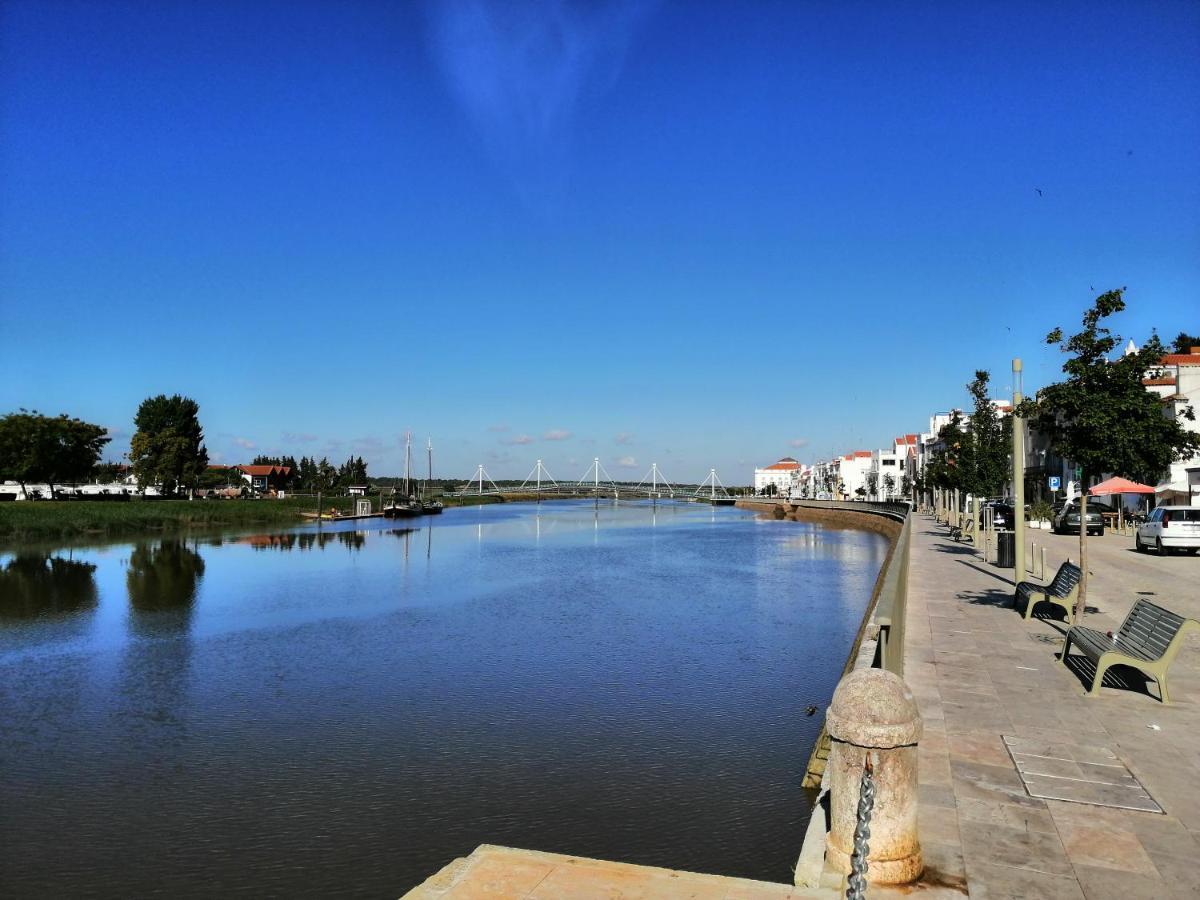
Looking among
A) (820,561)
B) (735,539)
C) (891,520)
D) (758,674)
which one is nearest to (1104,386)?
(758,674)

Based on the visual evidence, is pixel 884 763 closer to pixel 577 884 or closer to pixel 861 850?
pixel 861 850

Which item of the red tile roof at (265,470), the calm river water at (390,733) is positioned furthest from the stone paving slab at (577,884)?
the red tile roof at (265,470)

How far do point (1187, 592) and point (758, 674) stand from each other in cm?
897

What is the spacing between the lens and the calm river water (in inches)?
322

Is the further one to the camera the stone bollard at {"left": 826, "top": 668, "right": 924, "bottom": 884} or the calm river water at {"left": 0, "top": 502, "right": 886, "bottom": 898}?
the calm river water at {"left": 0, "top": 502, "right": 886, "bottom": 898}

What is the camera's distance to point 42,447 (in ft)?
226

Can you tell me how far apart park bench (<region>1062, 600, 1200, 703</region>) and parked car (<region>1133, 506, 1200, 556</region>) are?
2019 centimetres

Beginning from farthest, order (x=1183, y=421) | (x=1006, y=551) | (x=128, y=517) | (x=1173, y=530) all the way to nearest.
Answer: (x=128, y=517) → (x=1183, y=421) → (x=1173, y=530) → (x=1006, y=551)

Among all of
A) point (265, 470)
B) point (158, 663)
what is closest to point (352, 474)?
point (265, 470)

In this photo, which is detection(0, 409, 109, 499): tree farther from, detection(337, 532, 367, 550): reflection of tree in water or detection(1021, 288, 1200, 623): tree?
detection(1021, 288, 1200, 623): tree

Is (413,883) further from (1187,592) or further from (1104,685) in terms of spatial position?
(1187,592)

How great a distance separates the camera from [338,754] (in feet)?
36.2

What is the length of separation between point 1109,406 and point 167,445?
91.0 metres

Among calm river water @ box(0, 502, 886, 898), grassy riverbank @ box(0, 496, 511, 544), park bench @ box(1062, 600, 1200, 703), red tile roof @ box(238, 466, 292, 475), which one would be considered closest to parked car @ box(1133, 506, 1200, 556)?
calm river water @ box(0, 502, 886, 898)
